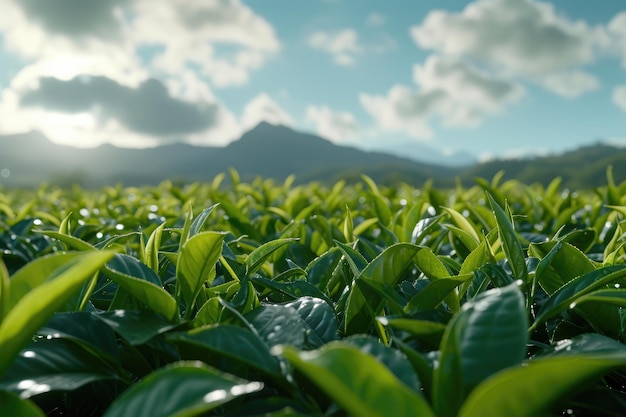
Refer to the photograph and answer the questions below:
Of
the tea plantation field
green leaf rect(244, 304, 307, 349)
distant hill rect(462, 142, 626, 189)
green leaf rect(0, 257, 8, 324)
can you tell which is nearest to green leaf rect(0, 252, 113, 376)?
the tea plantation field

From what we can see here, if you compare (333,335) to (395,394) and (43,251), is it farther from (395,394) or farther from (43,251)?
(43,251)

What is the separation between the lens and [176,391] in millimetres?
711

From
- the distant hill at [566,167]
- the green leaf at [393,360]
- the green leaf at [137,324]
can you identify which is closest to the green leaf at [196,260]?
the green leaf at [137,324]

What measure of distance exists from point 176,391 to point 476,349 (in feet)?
Answer: 1.44

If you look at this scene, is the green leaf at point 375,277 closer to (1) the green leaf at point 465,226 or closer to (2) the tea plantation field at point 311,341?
(2) the tea plantation field at point 311,341

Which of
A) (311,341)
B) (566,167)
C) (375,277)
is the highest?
(566,167)

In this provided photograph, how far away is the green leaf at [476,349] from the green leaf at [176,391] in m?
0.29

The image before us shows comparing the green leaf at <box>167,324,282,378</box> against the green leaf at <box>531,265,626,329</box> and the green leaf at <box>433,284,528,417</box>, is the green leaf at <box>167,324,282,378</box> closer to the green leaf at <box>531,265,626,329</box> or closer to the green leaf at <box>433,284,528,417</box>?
the green leaf at <box>433,284,528,417</box>

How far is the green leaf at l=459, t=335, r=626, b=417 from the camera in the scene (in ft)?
2.09

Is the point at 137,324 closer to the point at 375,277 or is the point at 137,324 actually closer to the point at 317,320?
the point at 317,320

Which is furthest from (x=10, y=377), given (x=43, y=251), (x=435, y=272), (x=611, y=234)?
(x=611, y=234)

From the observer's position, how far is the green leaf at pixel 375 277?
1.13 metres

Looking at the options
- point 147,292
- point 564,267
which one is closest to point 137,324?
point 147,292

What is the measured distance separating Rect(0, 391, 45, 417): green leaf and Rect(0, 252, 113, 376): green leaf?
69 mm
